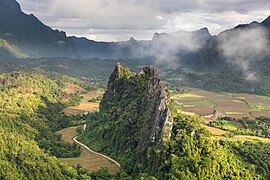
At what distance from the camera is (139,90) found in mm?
101062

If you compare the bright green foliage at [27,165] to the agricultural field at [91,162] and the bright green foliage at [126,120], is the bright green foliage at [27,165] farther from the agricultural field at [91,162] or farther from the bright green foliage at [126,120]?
the bright green foliage at [126,120]

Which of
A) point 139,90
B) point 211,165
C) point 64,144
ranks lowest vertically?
point 64,144

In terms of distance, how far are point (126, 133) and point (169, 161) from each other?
88.6 ft

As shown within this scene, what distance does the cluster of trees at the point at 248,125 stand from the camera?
106 meters

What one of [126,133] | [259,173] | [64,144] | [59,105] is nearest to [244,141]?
[259,173]

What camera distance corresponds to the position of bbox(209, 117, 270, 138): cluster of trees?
348 feet

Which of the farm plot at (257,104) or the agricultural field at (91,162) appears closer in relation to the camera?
the agricultural field at (91,162)

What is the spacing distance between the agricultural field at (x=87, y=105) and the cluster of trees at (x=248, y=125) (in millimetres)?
48295

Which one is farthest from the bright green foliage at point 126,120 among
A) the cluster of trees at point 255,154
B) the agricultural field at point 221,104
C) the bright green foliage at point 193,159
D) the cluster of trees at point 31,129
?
the agricultural field at point 221,104

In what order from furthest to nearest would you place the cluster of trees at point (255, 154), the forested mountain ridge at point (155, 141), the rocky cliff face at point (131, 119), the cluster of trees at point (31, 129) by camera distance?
1. the cluster of trees at point (255, 154)
2. the rocky cliff face at point (131, 119)
3. the cluster of trees at point (31, 129)
4. the forested mountain ridge at point (155, 141)

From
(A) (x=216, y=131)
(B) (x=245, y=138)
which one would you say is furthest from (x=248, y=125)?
(B) (x=245, y=138)

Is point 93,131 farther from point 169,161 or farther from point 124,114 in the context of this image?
point 169,161

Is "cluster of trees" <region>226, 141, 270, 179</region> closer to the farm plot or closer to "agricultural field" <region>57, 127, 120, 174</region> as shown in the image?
"agricultural field" <region>57, 127, 120, 174</region>

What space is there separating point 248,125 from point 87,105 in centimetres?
6700
